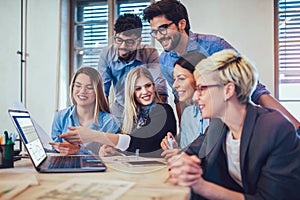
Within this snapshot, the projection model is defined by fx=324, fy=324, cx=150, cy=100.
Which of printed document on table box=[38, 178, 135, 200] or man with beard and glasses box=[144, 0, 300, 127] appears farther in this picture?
man with beard and glasses box=[144, 0, 300, 127]

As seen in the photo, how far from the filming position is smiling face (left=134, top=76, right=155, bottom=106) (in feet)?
4.78

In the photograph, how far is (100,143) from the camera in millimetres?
1448

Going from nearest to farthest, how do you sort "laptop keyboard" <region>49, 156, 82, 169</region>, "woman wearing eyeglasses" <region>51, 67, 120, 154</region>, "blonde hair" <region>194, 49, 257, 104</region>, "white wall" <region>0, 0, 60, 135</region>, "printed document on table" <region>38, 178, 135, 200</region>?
"printed document on table" <region>38, 178, 135, 200</region>
"blonde hair" <region>194, 49, 257, 104</region>
"laptop keyboard" <region>49, 156, 82, 169</region>
"woman wearing eyeglasses" <region>51, 67, 120, 154</region>
"white wall" <region>0, 0, 60, 135</region>

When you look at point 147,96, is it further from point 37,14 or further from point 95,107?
point 37,14

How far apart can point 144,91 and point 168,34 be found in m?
0.28

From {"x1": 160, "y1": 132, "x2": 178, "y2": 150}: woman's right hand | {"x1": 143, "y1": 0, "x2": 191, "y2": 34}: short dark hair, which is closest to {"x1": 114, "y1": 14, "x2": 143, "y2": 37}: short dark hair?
{"x1": 143, "y1": 0, "x2": 191, "y2": 34}: short dark hair

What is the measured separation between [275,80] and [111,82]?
1.79 meters

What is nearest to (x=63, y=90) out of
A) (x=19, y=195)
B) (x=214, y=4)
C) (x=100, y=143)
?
(x=214, y=4)

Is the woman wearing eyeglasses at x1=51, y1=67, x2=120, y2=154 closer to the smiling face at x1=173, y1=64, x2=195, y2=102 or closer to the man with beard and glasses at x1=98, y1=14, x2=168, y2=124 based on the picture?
the man with beard and glasses at x1=98, y1=14, x2=168, y2=124

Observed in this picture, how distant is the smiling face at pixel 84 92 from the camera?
5.24 feet

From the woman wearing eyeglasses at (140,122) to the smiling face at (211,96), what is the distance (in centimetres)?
41

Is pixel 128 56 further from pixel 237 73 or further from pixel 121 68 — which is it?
pixel 237 73

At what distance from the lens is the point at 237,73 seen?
98 cm

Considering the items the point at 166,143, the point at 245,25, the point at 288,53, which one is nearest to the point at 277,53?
the point at 288,53
